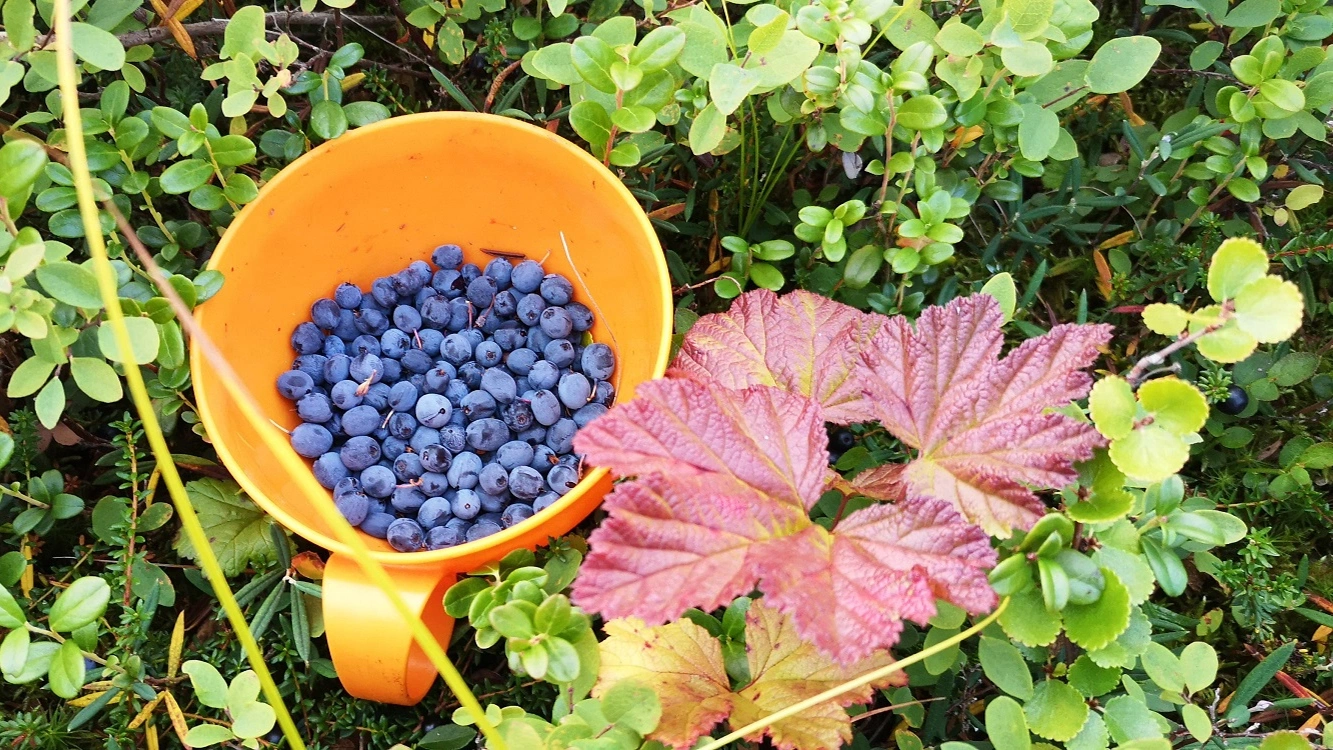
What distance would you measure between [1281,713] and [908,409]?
0.72m

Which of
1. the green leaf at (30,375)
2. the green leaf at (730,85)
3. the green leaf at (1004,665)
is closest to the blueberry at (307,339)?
the green leaf at (30,375)

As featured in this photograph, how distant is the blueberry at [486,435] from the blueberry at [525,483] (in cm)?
6

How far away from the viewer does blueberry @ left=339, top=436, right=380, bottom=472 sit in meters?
1.23

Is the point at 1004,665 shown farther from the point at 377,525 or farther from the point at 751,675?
the point at 377,525

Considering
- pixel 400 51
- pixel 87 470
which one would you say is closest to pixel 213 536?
pixel 87 470

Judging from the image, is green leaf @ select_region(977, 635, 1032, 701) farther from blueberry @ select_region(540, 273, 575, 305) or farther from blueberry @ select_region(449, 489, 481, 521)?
blueberry @ select_region(540, 273, 575, 305)

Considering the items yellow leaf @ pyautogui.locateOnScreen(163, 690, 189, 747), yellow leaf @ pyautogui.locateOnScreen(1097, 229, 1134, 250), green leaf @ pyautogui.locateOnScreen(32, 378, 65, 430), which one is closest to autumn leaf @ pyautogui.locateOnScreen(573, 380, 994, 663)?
green leaf @ pyautogui.locateOnScreen(32, 378, 65, 430)

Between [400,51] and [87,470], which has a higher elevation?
[400,51]

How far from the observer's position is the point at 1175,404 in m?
0.71

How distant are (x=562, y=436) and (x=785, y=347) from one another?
36 cm

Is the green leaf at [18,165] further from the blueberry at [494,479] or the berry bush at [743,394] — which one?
the blueberry at [494,479]

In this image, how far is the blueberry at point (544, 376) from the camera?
1273 mm

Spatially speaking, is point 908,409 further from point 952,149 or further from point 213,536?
point 213,536

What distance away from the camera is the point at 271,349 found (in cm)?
127
